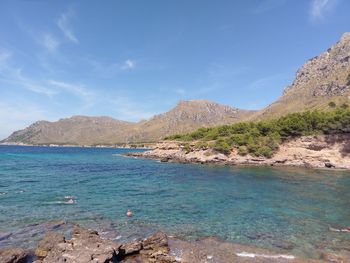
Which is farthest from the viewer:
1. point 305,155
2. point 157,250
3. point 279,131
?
point 279,131

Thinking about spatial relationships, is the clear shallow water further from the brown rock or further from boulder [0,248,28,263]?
boulder [0,248,28,263]

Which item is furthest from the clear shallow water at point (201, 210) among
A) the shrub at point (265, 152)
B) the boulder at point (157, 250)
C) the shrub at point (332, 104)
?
the shrub at point (332, 104)

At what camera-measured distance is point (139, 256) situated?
772 inches

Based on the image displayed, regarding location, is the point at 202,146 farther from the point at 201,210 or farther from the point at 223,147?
the point at 201,210

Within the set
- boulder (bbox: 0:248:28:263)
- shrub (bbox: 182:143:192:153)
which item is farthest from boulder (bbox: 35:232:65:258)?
shrub (bbox: 182:143:192:153)

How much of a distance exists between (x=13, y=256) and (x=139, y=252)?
808cm

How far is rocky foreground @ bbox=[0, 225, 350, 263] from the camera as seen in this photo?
56.0 ft

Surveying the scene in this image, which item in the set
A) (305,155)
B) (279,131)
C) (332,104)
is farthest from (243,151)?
(332,104)

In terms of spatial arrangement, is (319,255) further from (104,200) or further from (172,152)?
(172,152)

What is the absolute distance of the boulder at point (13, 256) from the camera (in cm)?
1706

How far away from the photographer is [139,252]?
20.0 m

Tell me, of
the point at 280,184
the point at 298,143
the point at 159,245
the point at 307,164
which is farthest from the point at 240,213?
the point at 298,143

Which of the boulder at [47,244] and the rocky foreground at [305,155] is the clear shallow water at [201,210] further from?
the rocky foreground at [305,155]

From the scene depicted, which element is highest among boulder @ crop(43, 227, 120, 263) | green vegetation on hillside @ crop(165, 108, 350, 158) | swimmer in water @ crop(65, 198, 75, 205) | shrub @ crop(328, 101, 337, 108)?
shrub @ crop(328, 101, 337, 108)
